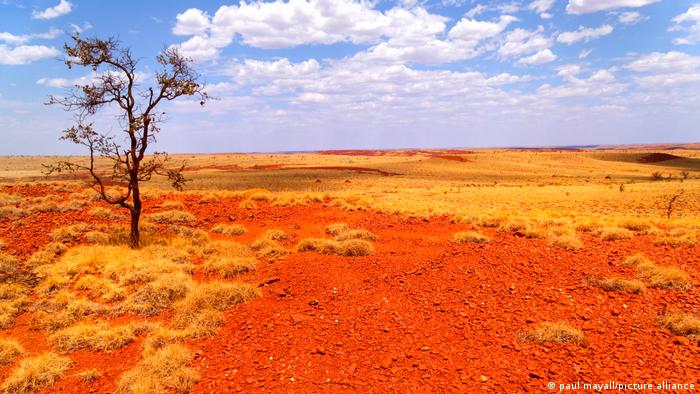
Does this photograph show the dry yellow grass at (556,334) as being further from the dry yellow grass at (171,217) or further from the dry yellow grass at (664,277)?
the dry yellow grass at (171,217)

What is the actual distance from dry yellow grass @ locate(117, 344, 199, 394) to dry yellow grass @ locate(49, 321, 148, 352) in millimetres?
901

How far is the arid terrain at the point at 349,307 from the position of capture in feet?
16.0

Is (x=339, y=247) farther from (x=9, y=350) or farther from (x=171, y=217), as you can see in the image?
(x=171, y=217)

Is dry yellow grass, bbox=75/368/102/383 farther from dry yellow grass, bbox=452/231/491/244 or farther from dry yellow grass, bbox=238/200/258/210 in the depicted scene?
dry yellow grass, bbox=238/200/258/210

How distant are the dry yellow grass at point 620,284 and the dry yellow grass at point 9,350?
9.56m

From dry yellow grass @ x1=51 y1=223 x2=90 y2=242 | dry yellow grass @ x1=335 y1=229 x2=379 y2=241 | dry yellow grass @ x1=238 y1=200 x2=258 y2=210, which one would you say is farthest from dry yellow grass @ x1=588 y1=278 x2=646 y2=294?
dry yellow grass @ x1=51 y1=223 x2=90 y2=242

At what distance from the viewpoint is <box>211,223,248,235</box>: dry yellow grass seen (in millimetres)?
12727

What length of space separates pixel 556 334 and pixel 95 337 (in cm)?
688

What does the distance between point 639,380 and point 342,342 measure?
12.1 feet

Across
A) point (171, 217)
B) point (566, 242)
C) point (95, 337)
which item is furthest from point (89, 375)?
point (566, 242)

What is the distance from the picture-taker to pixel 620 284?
6.86 meters

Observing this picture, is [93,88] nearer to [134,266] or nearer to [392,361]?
[134,266]

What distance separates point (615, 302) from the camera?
21.0 feet

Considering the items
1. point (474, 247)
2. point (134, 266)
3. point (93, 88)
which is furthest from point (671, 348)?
point (93, 88)
